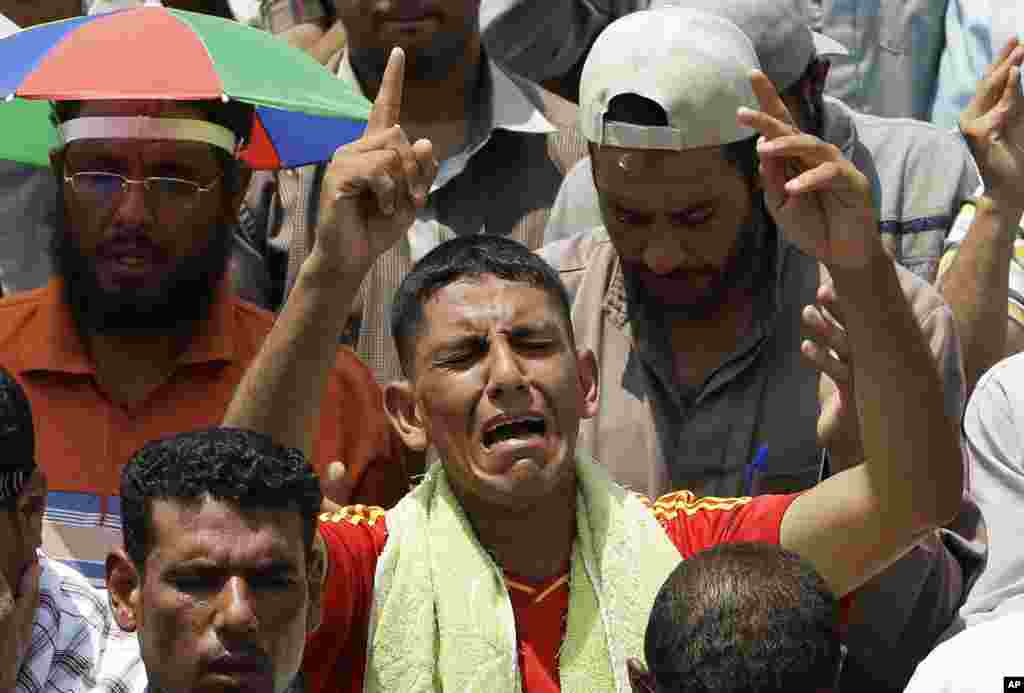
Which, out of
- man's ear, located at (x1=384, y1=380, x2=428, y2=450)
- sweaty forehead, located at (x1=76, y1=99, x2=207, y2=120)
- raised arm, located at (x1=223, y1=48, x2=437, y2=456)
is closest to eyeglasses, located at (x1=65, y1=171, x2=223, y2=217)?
sweaty forehead, located at (x1=76, y1=99, x2=207, y2=120)

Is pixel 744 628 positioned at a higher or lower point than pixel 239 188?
higher

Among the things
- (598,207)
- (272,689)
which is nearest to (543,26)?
(598,207)

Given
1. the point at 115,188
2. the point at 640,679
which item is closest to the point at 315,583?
the point at 640,679

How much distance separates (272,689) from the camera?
4.23m

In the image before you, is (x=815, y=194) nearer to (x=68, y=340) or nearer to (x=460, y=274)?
(x=460, y=274)

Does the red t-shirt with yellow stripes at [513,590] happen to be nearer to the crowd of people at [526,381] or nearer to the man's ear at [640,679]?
the crowd of people at [526,381]

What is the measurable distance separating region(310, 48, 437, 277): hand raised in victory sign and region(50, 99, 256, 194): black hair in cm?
85

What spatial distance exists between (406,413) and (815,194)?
0.97m

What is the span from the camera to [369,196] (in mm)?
4965

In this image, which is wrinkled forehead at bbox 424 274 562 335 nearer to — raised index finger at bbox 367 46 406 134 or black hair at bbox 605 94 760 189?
raised index finger at bbox 367 46 406 134

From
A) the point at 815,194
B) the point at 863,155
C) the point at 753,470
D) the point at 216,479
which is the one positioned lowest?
the point at 753,470

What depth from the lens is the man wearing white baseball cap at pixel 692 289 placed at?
5.44m

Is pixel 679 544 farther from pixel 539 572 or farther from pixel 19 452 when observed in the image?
pixel 19 452

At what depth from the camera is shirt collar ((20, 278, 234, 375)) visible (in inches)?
219
